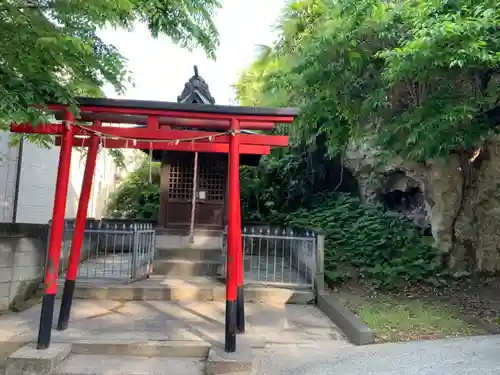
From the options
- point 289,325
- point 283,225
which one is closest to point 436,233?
point 289,325

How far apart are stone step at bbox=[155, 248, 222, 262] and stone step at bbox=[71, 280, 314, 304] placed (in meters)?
2.50

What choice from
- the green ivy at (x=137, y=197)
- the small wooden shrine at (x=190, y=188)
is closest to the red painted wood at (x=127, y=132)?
the small wooden shrine at (x=190, y=188)

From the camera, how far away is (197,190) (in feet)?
38.4

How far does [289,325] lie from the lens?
616 cm

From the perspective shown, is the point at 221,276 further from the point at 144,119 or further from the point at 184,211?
the point at 144,119

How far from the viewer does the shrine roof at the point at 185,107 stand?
4.99 m

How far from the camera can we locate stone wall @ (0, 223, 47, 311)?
630cm

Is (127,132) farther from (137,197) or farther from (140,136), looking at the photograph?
(137,197)

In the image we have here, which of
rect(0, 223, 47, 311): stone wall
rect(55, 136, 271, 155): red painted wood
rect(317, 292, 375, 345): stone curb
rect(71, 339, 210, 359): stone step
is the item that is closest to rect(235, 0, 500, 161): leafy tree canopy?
rect(55, 136, 271, 155): red painted wood

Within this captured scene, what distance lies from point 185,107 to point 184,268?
5395mm

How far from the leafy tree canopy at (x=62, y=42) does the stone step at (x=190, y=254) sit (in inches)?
223

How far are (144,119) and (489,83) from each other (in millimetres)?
A: 6352

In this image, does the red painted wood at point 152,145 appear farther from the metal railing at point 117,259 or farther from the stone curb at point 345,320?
the stone curb at point 345,320

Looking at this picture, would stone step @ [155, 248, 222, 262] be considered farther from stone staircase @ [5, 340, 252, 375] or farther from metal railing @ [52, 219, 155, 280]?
stone staircase @ [5, 340, 252, 375]
